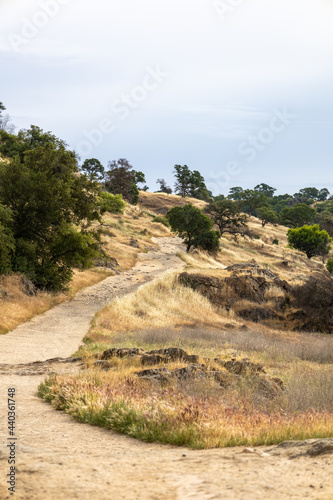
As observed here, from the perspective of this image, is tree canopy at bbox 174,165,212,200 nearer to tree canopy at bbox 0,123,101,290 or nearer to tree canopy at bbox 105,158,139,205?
tree canopy at bbox 105,158,139,205

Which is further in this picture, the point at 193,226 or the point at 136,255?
the point at 193,226

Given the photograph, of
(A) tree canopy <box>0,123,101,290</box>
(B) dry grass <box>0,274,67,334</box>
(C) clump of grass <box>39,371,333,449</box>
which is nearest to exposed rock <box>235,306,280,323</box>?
(A) tree canopy <box>0,123,101,290</box>

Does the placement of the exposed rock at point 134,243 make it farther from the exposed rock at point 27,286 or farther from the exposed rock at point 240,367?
the exposed rock at point 240,367

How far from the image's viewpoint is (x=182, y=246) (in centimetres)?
6019

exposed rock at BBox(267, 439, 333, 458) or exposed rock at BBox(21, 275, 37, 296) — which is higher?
exposed rock at BBox(267, 439, 333, 458)

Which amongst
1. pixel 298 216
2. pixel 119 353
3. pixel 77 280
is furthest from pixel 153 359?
pixel 298 216

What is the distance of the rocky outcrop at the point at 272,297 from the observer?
2839 cm

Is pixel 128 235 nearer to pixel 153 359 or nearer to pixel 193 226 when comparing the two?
Result: pixel 193 226

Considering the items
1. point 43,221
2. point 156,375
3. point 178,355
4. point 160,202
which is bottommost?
point 178,355

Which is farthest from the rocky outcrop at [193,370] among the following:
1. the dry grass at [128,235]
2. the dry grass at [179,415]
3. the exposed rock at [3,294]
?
the dry grass at [128,235]

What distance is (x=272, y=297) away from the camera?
2964 centimetres

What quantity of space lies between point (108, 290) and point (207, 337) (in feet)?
36.1

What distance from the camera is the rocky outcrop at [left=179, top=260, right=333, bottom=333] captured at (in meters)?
28.4

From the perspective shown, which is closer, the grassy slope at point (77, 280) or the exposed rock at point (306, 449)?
the exposed rock at point (306, 449)
